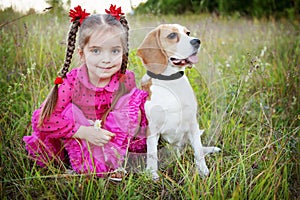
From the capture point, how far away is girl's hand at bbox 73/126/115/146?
6.19 ft

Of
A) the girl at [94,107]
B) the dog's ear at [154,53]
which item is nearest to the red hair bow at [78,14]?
the girl at [94,107]

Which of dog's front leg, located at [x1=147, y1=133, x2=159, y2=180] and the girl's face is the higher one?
the girl's face

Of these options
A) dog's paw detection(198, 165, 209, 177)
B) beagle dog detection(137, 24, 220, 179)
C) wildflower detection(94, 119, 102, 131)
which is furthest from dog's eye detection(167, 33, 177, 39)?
dog's paw detection(198, 165, 209, 177)

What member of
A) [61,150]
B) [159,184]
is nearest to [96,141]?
[61,150]

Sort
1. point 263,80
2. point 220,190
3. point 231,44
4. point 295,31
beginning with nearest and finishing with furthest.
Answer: point 220,190 → point 263,80 → point 231,44 → point 295,31

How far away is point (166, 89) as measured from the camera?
1.84m

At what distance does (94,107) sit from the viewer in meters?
1.98

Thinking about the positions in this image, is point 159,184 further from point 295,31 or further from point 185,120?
point 295,31

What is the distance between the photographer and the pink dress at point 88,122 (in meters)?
1.92

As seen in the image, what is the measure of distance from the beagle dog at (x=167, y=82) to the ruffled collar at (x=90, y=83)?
0.20 m

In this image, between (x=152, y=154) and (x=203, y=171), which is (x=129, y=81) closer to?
(x=152, y=154)

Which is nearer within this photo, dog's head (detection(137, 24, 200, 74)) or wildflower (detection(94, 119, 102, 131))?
dog's head (detection(137, 24, 200, 74))

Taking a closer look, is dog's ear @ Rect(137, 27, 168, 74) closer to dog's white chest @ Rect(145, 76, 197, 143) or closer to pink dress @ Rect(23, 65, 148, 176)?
dog's white chest @ Rect(145, 76, 197, 143)

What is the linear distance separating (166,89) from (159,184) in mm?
494
